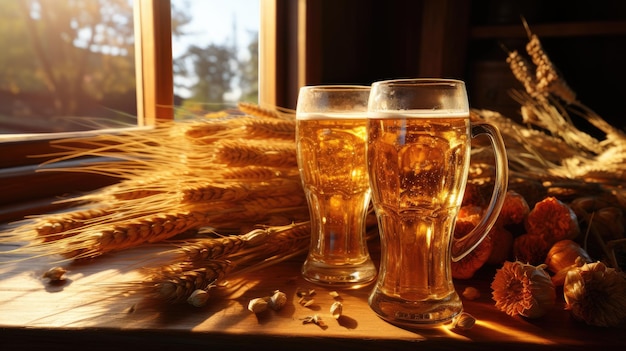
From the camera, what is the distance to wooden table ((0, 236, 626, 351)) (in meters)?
0.56

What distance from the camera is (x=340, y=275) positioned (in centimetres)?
75

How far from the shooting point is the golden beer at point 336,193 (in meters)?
0.72

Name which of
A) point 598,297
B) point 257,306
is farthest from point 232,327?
point 598,297

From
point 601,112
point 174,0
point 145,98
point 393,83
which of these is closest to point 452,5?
point 601,112

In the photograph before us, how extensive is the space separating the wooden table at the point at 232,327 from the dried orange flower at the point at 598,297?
0.01 m

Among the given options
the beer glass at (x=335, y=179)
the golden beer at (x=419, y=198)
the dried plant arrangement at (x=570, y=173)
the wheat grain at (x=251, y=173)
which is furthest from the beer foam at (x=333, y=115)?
the dried plant arrangement at (x=570, y=173)

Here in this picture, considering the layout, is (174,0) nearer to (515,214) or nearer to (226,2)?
(226,2)

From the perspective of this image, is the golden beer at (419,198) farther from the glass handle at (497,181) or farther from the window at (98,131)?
the window at (98,131)

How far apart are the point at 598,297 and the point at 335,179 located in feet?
1.20

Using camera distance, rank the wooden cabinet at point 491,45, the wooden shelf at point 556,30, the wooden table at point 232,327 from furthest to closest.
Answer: the wooden cabinet at point 491,45, the wooden shelf at point 556,30, the wooden table at point 232,327

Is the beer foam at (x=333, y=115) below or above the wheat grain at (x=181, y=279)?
above

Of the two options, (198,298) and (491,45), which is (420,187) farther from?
(491,45)

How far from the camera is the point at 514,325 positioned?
0.60m

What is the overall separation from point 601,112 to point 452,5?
740 millimetres
